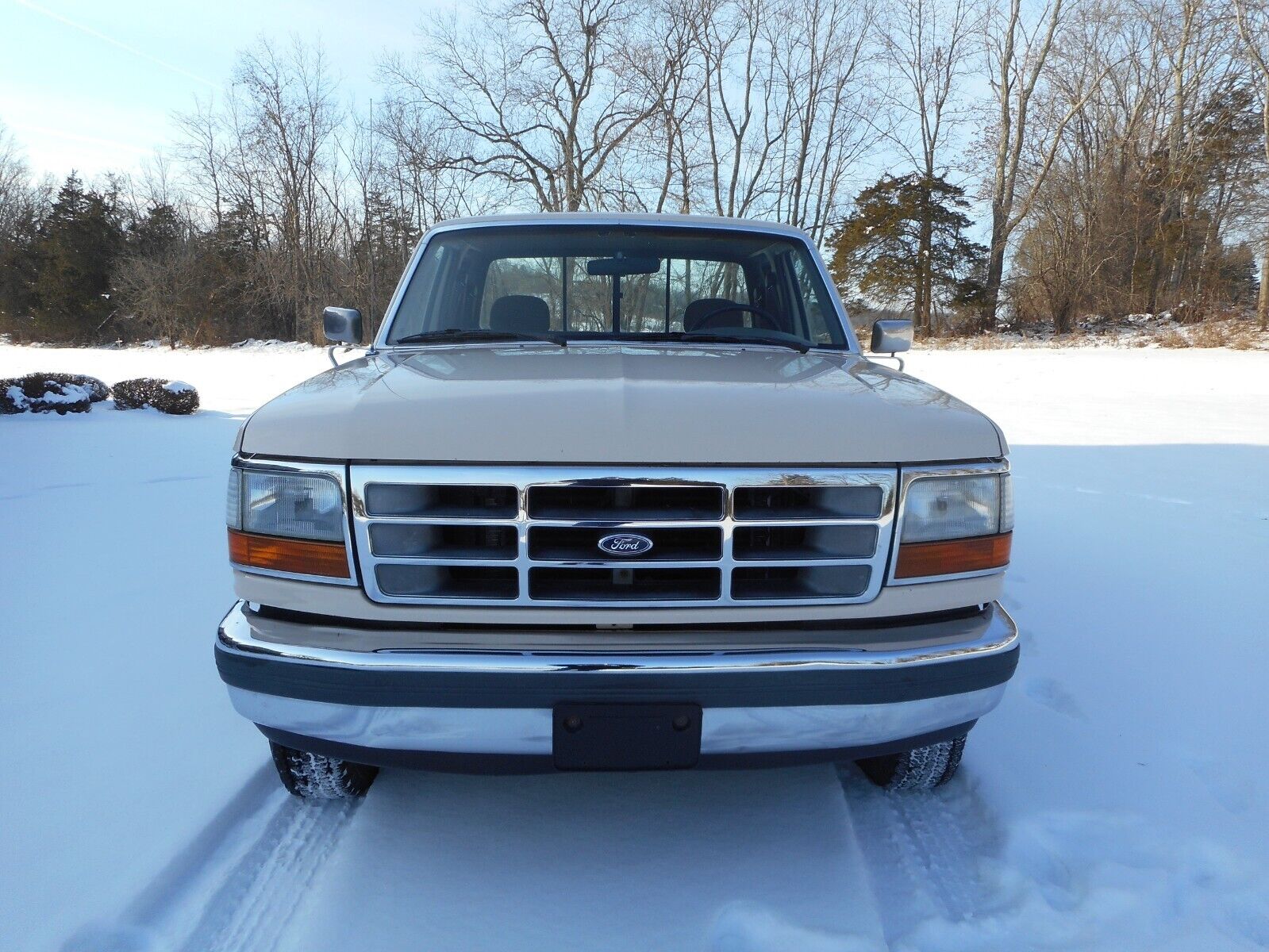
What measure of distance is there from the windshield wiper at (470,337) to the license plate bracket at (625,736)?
55.4 inches

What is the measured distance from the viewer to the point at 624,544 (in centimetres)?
162

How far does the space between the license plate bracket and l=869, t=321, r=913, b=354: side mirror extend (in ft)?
6.91

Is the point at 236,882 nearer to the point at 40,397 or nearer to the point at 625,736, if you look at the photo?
the point at 625,736

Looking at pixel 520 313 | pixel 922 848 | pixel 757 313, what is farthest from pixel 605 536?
pixel 757 313

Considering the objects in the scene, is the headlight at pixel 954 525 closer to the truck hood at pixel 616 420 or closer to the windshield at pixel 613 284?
the truck hood at pixel 616 420

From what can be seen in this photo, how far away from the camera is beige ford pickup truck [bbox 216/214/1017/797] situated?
1.60 m

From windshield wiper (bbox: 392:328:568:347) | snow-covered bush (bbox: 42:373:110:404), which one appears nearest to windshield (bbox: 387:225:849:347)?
windshield wiper (bbox: 392:328:568:347)

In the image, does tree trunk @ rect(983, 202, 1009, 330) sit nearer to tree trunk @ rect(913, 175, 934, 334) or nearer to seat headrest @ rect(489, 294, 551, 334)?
tree trunk @ rect(913, 175, 934, 334)

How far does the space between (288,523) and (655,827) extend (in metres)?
1.26

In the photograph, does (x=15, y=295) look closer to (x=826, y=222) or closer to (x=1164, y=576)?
(x=826, y=222)

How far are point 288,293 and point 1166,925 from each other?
34679 millimetres

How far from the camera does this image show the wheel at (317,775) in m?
2.04

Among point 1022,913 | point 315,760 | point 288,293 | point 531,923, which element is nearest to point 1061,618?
point 1022,913

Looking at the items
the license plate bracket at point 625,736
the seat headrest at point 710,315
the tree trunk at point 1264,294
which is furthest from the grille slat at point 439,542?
the tree trunk at point 1264,294
